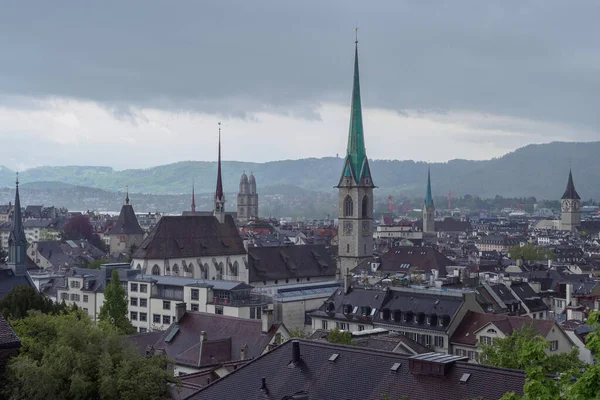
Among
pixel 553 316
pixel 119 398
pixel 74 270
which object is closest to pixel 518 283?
pixel 553 316

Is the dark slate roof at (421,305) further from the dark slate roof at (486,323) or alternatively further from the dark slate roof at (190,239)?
the dark slate roof at (190,239)

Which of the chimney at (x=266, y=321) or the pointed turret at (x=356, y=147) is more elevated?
the pointed turret at (x=356, y=147)

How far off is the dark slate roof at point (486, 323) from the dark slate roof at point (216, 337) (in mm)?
13851

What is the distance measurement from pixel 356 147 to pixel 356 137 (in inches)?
73.2

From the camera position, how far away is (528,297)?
79500 millimetres

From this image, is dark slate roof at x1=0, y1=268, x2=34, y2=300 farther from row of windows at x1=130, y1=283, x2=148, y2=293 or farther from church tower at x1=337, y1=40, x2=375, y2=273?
church tower at x1=337, y1=40, x2=375, y2=273

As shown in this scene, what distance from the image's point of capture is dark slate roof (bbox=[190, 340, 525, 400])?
94.2 feet

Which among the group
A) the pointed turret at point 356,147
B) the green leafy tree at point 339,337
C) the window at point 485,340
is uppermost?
the pointed turret at point 356,147

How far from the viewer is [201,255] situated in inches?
4301

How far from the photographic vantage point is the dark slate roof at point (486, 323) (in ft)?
192

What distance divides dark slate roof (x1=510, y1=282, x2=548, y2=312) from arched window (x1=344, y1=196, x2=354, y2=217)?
158 ft

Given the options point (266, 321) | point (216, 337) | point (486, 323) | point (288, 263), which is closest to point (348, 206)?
point (288, 263)

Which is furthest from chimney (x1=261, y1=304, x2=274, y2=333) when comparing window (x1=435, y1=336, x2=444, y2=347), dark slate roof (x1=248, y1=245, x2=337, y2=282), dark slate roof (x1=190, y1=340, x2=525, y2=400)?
dark slate roof (x1=248, y1=245, x2=337, y2=282)

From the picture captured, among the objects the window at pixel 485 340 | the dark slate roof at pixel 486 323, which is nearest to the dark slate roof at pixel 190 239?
the dark slate roof at pixel 486 323
